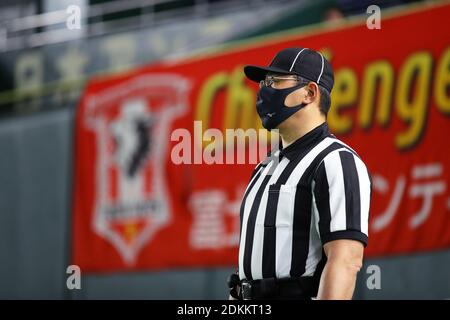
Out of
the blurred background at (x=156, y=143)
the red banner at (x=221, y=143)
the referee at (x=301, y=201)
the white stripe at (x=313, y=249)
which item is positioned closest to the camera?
the referee at (x=301, y=201)

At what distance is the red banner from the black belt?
407 cm

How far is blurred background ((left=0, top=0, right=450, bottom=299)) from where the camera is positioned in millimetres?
7344

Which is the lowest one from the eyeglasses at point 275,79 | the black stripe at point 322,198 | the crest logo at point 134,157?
the black stripe at point 322,198

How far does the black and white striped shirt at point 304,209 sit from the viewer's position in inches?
117

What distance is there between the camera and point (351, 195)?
2.99 metres

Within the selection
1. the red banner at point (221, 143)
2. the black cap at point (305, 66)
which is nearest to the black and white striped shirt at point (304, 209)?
the black cap at point (305, 66)

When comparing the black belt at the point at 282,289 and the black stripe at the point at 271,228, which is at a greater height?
the black stripe at the point at 271,228

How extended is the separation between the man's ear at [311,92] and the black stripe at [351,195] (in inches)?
11.6

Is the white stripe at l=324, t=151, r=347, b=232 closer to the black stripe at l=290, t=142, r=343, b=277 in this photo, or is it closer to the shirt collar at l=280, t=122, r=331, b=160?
the black stripe at l=290, t=142, r=343, b=277

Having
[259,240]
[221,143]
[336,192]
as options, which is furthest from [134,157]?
[336,192]

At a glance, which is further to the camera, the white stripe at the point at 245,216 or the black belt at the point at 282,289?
the white stripe at the point at 245,216

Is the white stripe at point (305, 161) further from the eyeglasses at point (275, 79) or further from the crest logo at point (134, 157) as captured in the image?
the crest logo at point (134, 157)

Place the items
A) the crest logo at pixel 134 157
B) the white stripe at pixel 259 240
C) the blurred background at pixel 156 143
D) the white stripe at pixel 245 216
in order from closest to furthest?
the white stripe at pixel 259 240
the white stripe at pixel 245 216
the blurred background at pixel 156 143
the crest logo at pixel 134 157
